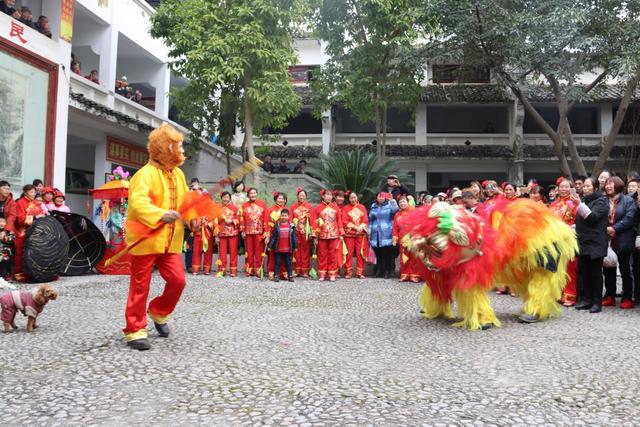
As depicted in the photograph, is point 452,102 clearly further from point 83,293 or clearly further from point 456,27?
point 83,293

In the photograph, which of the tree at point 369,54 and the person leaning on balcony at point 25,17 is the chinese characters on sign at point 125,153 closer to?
the person leaning on balcony at point 25,17

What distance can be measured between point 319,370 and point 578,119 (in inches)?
927

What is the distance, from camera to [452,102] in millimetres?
22984

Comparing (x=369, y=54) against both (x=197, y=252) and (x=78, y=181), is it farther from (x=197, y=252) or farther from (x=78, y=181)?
(x=78, y=181)

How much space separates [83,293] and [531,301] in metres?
5.84

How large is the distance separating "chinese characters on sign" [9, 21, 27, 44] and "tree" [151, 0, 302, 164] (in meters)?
3.74

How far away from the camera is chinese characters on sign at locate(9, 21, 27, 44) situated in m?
10.4

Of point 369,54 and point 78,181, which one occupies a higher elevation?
point 369,54

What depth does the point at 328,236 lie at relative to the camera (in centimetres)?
981

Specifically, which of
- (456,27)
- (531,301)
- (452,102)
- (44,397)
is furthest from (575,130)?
(44,397)

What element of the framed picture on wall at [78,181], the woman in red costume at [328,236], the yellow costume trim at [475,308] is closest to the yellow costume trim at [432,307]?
the yellow costume trim at [475,308]

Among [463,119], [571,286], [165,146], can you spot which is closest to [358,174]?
[571,286]

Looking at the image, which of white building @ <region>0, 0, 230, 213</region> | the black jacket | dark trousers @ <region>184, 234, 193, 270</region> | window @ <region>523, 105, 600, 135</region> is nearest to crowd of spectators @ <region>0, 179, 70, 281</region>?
white building @ <region>0, 0, 230, 213</region>

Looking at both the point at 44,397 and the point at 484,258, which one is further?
the point at 484,258
